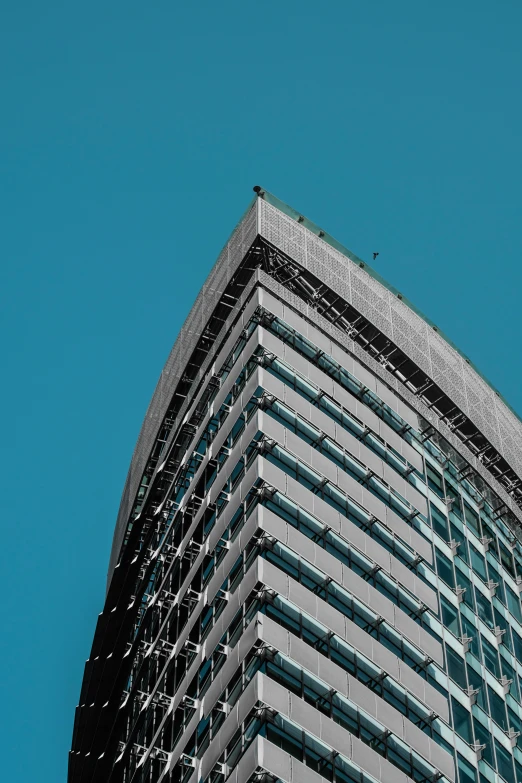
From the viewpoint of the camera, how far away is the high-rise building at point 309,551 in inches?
2194

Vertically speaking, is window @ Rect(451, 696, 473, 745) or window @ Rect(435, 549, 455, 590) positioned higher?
window @ Rect(435, 549, 455, 590)

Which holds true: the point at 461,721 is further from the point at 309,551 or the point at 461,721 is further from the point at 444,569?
the point at 309,551

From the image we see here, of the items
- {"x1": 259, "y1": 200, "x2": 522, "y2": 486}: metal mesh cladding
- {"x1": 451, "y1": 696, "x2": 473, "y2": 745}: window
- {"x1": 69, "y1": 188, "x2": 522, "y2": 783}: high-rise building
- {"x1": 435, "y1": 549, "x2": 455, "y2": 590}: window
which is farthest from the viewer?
{"x1": 259, "y1": 200, "x2": 522, "y2": 486}: metal mesh cladding

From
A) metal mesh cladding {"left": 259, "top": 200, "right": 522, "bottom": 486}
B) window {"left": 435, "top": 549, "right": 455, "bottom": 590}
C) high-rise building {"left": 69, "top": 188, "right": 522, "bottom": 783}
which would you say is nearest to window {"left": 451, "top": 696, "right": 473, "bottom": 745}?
high-rise building {"left": 69, "top": 188, "right": 522, "bottom": 783}

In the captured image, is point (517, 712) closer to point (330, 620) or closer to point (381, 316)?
point (330, 620)

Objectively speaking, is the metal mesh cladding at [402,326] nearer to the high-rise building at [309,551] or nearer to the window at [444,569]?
the high-rise building at [309,551]

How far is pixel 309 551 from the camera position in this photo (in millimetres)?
59344

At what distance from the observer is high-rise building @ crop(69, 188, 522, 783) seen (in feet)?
183

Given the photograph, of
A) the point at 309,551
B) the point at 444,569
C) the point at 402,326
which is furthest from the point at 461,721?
the point at 402,326

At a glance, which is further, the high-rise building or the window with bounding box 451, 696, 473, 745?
the window with bounding box 451, 696, 473, 745

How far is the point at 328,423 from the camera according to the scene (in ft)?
216

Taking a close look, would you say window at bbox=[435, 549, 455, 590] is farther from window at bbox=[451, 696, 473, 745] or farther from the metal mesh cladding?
the metal mesh cladding

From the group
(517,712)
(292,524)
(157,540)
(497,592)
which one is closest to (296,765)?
(292,524)

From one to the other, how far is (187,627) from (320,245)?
21521 mm
